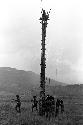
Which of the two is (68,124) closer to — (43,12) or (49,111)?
(49,111)

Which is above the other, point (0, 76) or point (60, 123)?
point (0, 76)

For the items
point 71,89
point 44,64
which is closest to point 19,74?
point 71,89

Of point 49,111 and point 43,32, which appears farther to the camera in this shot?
point 43,32

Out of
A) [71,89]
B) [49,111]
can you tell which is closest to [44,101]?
[49,111]

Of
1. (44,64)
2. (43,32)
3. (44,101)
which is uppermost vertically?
(43,32)

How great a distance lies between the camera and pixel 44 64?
24016mm

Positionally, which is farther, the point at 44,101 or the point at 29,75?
the point at 29,75

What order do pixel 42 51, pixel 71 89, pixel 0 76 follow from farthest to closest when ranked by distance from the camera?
pixel 0 76 → pixel 71 89 → pixel 42 51

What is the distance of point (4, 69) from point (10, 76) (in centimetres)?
1615

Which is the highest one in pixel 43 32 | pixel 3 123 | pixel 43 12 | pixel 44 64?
pixel 43 12

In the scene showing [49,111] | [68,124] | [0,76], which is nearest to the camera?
[68,124]

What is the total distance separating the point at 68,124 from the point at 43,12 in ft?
39.0

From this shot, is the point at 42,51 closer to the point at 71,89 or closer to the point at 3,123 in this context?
the point at 3,123

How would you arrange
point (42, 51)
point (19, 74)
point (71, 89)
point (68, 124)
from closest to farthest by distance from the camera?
point (68, 124) < point (42, 51) < point (71, 89) < point (19, 74)
